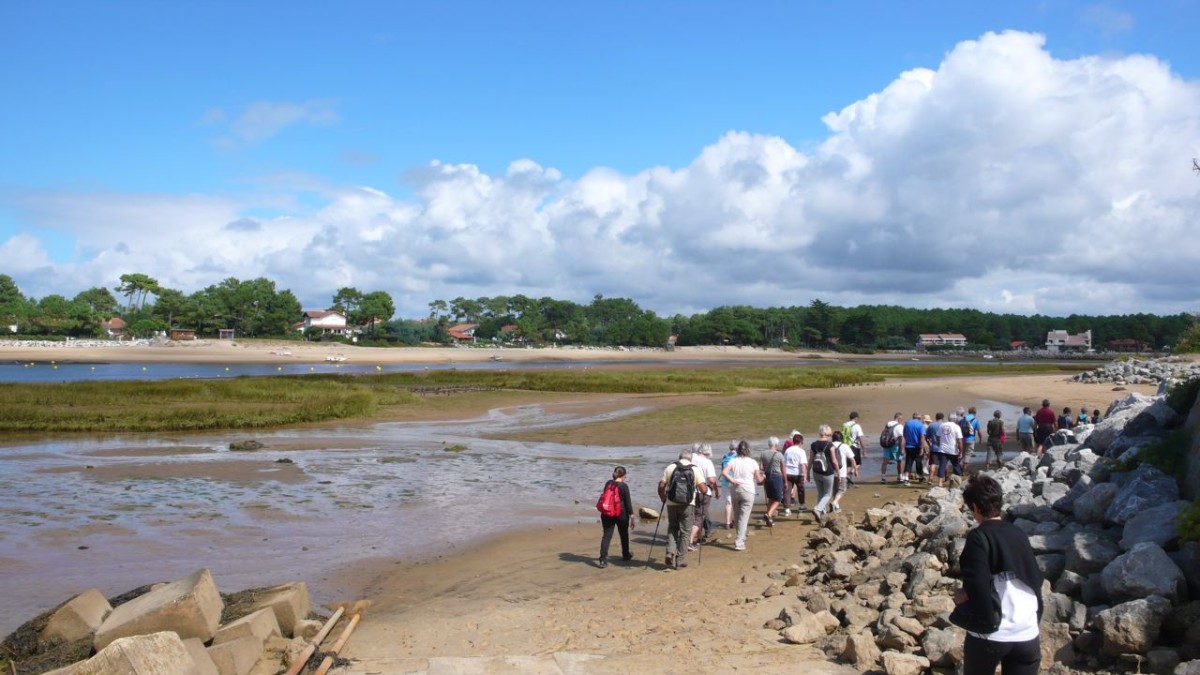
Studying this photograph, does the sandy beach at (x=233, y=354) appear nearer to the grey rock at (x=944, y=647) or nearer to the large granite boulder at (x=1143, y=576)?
the grey rock at (x=944, y=647)

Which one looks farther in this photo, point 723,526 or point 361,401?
point 361,401

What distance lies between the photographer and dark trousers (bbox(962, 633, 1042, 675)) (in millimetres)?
5105

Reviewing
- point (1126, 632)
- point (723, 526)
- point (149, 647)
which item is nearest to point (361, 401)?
point (723, 526)

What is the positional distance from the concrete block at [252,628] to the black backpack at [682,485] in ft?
19.5

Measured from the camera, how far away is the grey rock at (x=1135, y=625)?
697cm

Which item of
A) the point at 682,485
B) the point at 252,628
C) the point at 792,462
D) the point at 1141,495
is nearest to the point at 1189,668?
the point at 1141,495

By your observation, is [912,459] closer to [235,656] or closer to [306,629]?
[306,629]

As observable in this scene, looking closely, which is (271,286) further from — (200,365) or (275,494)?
(275,494)

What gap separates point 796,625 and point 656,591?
290 centimetres

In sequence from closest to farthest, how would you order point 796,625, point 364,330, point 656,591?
point 796,625 < point 656,591 < point 364,330

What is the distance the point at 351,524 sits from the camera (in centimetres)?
1686

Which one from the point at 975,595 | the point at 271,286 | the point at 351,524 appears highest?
the point at 271,286

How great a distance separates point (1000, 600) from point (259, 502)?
17476 millimetres

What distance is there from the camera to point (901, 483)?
20.8 m
